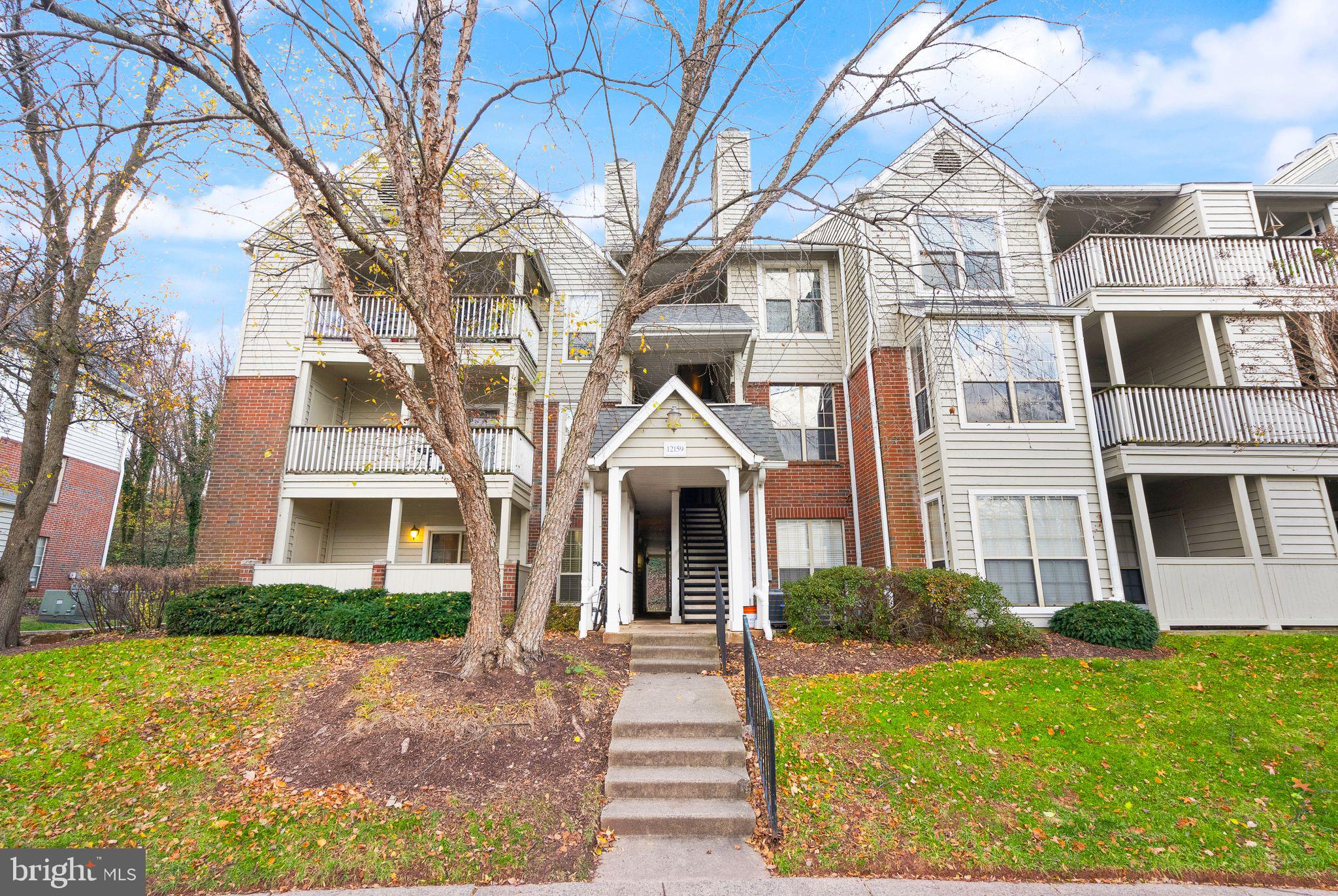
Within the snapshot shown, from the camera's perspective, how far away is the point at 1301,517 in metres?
11.7

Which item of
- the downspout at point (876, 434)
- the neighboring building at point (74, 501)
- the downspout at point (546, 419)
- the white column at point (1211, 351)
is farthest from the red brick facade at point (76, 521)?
the white column at point (1211, 351)

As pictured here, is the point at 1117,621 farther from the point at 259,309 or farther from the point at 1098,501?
the point at 259,309

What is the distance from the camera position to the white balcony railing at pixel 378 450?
13.0 meters

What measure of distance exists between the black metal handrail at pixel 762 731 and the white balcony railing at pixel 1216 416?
33.5ft

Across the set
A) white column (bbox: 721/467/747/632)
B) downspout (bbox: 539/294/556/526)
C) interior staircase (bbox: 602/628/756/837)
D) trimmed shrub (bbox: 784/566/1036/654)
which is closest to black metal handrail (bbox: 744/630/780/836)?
interior staircase (bbox: 602/628/756/837)

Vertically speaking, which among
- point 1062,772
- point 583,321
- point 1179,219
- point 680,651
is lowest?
point 1062,772

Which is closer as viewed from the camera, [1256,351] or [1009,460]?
[1009,460]

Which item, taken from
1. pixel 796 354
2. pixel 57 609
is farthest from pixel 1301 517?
pixel 57 609

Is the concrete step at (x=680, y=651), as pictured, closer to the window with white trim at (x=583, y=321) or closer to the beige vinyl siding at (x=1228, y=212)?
the window with white trim at (x=583, y=321)

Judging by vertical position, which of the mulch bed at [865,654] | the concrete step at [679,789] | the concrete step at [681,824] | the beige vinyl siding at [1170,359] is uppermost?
the beige vinyl siding at [1170,359]

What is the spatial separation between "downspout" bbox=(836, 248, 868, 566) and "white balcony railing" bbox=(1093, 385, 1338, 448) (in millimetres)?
4855

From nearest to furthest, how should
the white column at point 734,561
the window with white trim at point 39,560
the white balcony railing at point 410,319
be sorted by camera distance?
the white column at point 734,561, the white balcony railing at point 410,319, the window with white trim at point 39,560

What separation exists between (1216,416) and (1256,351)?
2338 millimetres

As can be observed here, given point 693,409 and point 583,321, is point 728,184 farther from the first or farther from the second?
point 693,409
